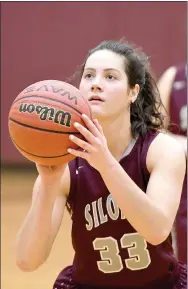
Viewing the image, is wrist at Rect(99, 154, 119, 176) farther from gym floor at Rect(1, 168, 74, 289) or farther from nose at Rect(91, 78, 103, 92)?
gym floor at Rect(1, 168, 74, 289)

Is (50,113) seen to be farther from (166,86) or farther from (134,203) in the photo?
(166,86)

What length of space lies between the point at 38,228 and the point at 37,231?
0.01 metres

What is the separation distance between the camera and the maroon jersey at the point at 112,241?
2.23m

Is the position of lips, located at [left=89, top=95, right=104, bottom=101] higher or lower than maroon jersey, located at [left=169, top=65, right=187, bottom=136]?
lower

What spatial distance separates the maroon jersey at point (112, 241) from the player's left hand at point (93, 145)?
444 millimetres

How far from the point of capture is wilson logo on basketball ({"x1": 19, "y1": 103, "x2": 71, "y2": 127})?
1815 mm

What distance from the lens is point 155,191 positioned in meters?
2.01

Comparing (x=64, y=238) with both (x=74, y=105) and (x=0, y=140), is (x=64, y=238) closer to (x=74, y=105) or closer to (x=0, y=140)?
(x=0, y=140)

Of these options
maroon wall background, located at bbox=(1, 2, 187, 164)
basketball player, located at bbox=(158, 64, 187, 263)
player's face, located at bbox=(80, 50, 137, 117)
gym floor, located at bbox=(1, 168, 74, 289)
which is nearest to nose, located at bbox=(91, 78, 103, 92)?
player's face, located at bbox=(80, 50, 137, 117)

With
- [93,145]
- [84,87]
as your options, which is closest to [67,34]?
[84,87]

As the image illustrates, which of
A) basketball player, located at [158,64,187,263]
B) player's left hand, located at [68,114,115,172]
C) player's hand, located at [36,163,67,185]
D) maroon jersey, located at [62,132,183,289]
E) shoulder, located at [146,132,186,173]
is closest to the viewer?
player's left hand, located at [68,114,115,172]

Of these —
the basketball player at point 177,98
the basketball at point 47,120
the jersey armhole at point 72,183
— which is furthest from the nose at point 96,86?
the basketball player at point 177,98

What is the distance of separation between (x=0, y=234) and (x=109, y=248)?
2.72 metres

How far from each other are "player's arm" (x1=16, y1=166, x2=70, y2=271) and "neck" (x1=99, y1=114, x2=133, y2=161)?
25 cm
